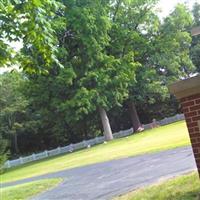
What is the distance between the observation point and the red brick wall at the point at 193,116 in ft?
22.8

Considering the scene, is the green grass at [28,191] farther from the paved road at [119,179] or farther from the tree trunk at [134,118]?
the tree trunk at [134,118]

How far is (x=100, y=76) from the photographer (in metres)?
37.4

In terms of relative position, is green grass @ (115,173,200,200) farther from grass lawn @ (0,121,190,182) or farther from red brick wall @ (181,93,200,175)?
grass lawn @ (0,121,190,182)

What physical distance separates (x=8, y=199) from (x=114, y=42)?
2866cm

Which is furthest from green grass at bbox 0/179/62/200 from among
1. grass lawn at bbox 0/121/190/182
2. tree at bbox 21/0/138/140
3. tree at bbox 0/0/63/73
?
tree at bbox 21/0/138/140

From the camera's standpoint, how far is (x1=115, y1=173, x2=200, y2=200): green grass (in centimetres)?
795

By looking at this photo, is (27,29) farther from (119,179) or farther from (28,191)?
(28,191)

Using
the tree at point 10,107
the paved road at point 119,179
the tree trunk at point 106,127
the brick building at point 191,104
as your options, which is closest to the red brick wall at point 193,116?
the brick building at point 191,104

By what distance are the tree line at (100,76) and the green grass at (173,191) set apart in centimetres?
2283

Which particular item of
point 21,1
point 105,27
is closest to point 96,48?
point 105,27

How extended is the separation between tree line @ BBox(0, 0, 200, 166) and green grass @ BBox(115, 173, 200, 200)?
899 inches

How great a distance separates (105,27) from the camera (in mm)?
37969

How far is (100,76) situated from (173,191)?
2913 centimetres

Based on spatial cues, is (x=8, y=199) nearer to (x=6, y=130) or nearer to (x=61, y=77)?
(x=61, y=77)
